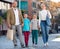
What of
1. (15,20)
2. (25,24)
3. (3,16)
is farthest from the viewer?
(3,16)

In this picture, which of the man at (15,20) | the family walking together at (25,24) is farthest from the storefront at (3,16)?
the man at (15,20)

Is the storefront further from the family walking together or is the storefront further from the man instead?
the man

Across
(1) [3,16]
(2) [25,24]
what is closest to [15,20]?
(2) [25,24]

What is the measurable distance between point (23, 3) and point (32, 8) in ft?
6.27

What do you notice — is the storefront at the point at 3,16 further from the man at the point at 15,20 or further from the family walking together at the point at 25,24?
the man at the point at 15,20

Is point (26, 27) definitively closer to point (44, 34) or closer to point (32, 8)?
point (44, 34)

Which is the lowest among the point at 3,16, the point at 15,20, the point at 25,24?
the point at 3,16

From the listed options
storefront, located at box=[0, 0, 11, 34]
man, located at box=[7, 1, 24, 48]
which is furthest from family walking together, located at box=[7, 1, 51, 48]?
storefront, located at box=[0, 0, 11, 34]

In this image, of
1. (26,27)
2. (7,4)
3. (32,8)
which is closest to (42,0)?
(32,8)

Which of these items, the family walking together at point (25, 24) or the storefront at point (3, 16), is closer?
the family walking together at point (25, 24)

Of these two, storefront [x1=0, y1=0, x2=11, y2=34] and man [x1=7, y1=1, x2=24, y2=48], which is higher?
man [x1=7, y1=1, x2=24, y2=48]

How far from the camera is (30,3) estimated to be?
60.8 m

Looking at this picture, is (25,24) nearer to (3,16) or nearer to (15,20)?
(15,20)

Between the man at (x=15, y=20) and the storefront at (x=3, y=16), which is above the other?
the man at (x=15, y=20)
